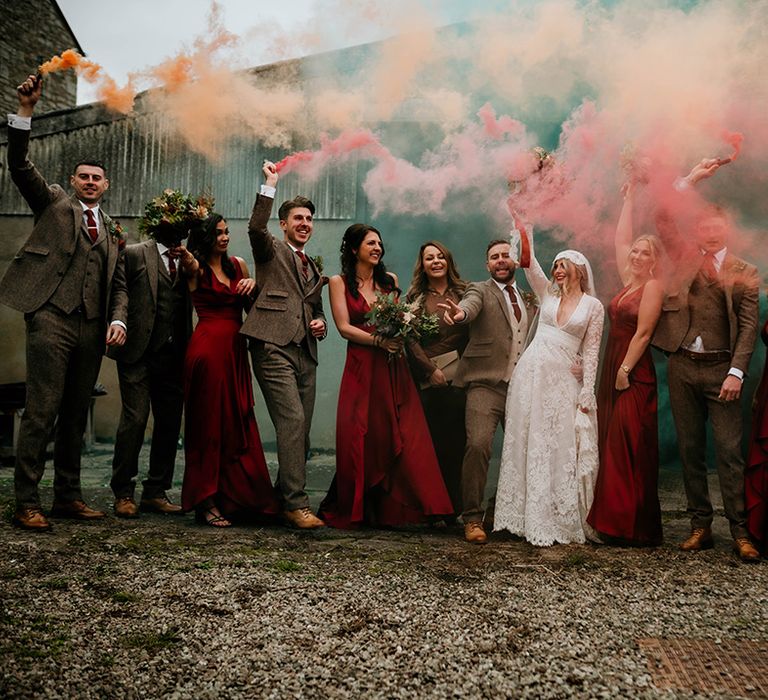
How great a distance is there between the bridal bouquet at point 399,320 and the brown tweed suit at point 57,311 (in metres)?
1.86

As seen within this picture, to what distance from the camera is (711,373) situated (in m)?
4.97

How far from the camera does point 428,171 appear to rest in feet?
30.3

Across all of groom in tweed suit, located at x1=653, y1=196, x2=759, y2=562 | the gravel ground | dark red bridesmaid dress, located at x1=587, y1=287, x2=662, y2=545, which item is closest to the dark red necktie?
groom in tweed suit, located at x1=653, y1=196, x2=759, y2=562

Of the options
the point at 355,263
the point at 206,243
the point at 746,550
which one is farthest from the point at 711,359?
the point at 206,243

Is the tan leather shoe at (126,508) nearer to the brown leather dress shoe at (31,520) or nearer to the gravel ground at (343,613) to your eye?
the gravel ground at (343,613)

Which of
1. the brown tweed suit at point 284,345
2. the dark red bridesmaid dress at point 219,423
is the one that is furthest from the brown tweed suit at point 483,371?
the dark red bridesmaid dress at point 219,423

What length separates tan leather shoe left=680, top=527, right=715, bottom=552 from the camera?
490cm

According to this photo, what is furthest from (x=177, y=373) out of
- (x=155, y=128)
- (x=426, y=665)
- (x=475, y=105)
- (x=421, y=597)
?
(x=155, y=128)

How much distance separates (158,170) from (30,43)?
7617mm

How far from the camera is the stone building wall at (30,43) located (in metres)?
15.3

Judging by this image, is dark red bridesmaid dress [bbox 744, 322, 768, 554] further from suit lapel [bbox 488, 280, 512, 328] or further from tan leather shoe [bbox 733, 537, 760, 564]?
suit lapel [bbox 488, 280, 512, 328]

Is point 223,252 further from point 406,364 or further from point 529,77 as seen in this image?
point 529,77

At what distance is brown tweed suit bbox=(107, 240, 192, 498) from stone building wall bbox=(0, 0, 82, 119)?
10.6 meters

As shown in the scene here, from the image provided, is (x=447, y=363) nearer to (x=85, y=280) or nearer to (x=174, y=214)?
(x=174, y=214)
